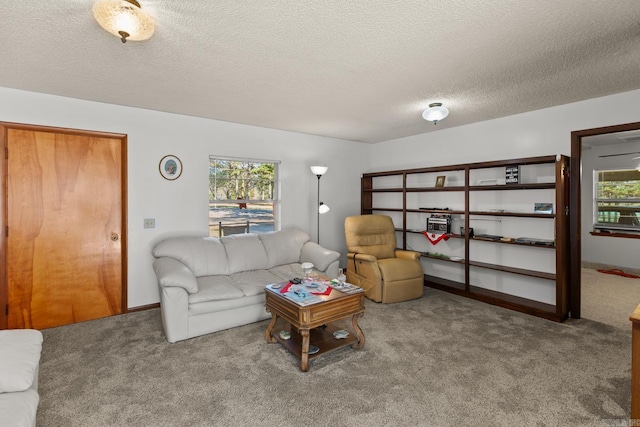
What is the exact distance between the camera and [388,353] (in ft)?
8.82

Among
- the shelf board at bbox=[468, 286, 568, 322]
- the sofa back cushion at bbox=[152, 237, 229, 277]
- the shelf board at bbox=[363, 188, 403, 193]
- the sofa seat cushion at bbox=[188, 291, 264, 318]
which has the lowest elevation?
the shelf board at bbox=[468, 286, 568, 322]

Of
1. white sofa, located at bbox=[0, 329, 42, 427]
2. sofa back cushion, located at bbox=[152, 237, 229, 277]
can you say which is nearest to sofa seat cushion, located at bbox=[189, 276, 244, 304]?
sofa back cushion, located at bbox=[152, 237, 229, 277]

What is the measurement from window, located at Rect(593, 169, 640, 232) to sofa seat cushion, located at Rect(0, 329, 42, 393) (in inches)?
327

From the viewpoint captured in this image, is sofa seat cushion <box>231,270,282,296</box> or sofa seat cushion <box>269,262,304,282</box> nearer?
sofa seat cushion <box>231,270,282,296</box>

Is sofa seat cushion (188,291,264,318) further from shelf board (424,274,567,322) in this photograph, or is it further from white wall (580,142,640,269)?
white wall (580,142,640,269)

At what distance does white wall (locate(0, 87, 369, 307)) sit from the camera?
330cm

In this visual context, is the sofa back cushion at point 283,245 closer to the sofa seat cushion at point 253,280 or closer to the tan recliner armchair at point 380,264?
the sofa seat cushion at point 253,280

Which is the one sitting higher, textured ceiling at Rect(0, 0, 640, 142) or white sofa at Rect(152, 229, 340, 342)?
textured ceiling at Rect(0, 0, 640, 142)

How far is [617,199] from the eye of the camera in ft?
19.4

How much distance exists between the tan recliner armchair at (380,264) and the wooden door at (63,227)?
292 cm

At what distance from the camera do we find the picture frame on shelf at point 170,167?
386cm

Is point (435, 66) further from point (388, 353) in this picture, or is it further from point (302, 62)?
point (388, 353)

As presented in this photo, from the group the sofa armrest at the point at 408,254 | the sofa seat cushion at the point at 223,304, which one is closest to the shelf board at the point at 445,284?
the sofa armrest at the point at 408,254

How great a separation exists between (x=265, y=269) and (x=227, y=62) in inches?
96.5
